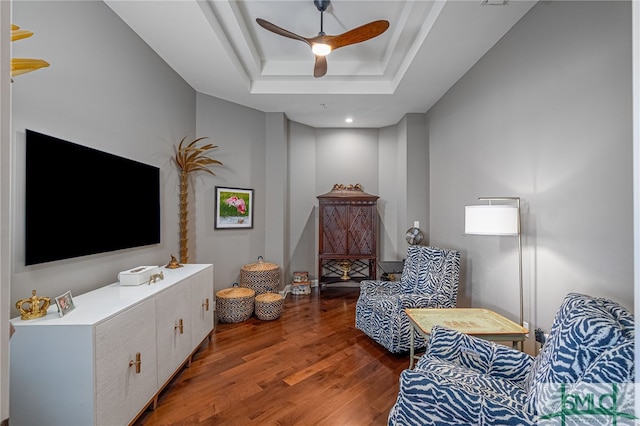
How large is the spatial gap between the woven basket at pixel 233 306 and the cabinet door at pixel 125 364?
1384 millimetres

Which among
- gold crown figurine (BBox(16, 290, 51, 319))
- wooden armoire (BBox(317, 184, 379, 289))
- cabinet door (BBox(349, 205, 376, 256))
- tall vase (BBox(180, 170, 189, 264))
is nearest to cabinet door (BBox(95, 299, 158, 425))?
gold crown figurine (BBox(16, 290, 51, 319))

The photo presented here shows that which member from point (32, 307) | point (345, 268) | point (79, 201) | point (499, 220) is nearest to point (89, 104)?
point (79, 201)

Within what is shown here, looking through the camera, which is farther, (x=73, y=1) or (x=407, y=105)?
(x=407, y=105)

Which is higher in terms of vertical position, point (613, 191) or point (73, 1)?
point (73, 1)

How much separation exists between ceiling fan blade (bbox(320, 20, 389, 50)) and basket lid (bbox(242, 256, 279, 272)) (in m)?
2.62

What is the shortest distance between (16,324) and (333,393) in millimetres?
1819

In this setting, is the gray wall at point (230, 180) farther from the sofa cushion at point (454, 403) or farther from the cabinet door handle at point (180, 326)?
the sofa cushion at point (454, 403)

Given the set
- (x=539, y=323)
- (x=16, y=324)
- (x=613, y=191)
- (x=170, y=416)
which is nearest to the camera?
(x=16, y=324)

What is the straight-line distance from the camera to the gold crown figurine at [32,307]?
1.41 m

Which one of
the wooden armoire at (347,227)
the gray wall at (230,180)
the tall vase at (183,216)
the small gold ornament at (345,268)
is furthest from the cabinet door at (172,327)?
the small gold ornament at (345,268)

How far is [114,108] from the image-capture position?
85.7 inches

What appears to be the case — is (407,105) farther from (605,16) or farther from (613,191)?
(613,191)

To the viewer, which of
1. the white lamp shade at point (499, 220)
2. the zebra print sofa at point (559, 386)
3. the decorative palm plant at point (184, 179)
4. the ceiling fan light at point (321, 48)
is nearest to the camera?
the zebra print sofa at point (559, 386)

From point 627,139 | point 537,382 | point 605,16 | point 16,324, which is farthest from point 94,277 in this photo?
point 605,16
